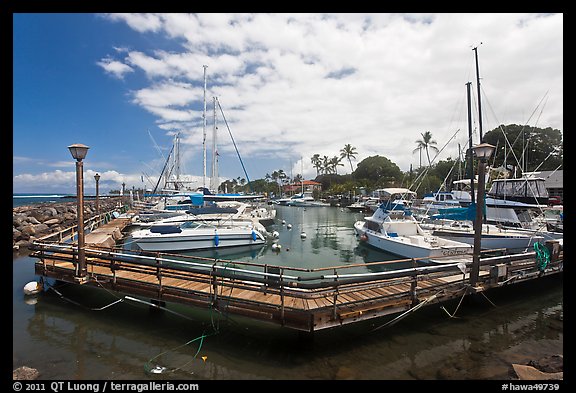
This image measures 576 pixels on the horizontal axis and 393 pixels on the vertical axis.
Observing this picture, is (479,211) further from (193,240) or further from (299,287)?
(193,240)

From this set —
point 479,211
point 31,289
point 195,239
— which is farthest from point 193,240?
point 479,211

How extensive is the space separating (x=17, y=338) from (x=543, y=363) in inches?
608

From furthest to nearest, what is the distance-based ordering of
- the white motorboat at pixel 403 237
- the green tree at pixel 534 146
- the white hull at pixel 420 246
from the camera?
the green tree at pixel 534 146, the white motorboat at pixel 403 237, the white hull at pixel 420 246

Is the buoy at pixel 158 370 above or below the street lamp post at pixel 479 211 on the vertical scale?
below

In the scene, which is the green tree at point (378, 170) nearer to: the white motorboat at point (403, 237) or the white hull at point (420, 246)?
the white motorboat at point (403, 237)

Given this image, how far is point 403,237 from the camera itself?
20.3m

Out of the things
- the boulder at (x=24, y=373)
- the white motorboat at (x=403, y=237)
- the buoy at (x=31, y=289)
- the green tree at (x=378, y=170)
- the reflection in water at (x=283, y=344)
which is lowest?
the reflection in water at (x=283, y=344)

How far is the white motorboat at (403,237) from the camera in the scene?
16688mm

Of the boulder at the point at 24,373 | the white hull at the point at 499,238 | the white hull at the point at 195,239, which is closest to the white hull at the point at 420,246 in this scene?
the white hull at the point at 499,238

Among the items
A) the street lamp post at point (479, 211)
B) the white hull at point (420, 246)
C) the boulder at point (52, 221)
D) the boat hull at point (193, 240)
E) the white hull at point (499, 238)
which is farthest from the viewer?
the boulder at point (52, 221)

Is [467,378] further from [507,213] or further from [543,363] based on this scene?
[507,213]

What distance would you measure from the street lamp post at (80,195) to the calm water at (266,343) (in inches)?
68.3

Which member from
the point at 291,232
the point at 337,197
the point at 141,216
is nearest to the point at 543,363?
the point at 291,232

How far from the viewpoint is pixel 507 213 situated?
2289cm
